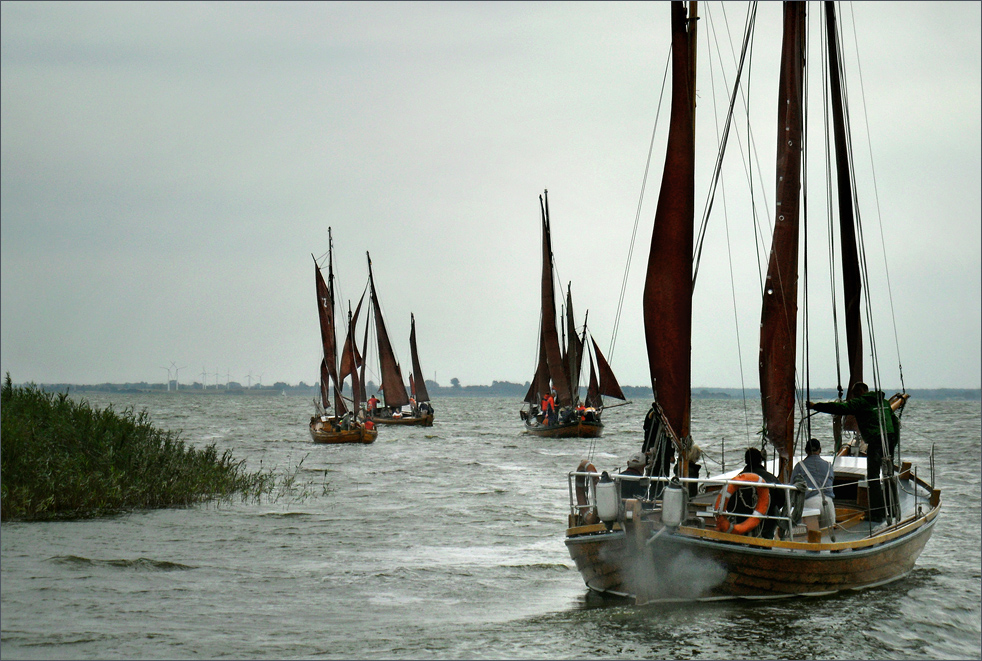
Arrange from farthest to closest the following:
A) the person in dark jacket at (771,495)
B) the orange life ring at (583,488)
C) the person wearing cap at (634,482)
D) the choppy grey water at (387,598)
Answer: the person wearing cap at (634,482) < the orange life ring at (583,488) < the person in dark jacket at (771,495) < the choppy grey water at (387,598)

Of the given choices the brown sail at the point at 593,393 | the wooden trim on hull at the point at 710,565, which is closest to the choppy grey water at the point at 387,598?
the wooden trim on hull at the point at 710,565

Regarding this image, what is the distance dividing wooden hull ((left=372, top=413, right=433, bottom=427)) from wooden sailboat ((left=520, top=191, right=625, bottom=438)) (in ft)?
44.2

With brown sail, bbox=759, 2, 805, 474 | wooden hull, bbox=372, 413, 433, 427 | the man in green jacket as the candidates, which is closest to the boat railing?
brown sail, bbox=759, 2, 805, 474

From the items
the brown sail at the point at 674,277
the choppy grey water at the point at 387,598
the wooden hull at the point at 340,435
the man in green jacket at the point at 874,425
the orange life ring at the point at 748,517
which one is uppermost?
the brown sail at the point at 674,277

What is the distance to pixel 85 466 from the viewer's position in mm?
21328

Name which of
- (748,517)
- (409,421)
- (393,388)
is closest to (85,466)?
(748,517)

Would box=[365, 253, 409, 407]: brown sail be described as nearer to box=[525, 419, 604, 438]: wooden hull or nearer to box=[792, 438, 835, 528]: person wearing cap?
box=[525, 419, 604, 438]: wooden hull

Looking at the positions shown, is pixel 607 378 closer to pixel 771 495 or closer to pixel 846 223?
pixel 846 223

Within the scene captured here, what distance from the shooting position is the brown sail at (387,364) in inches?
2473

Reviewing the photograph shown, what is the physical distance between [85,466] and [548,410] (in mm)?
41665

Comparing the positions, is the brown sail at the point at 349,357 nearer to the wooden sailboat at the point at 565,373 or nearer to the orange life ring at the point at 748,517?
the wooden sailboat at the point at 565,373

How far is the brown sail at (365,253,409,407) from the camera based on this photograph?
62.8 metres

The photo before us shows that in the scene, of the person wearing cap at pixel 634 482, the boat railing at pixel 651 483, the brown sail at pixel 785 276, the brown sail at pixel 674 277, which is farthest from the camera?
the brown sail at pixel 785 276

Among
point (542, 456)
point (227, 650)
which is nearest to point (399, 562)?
point (227, 650)
